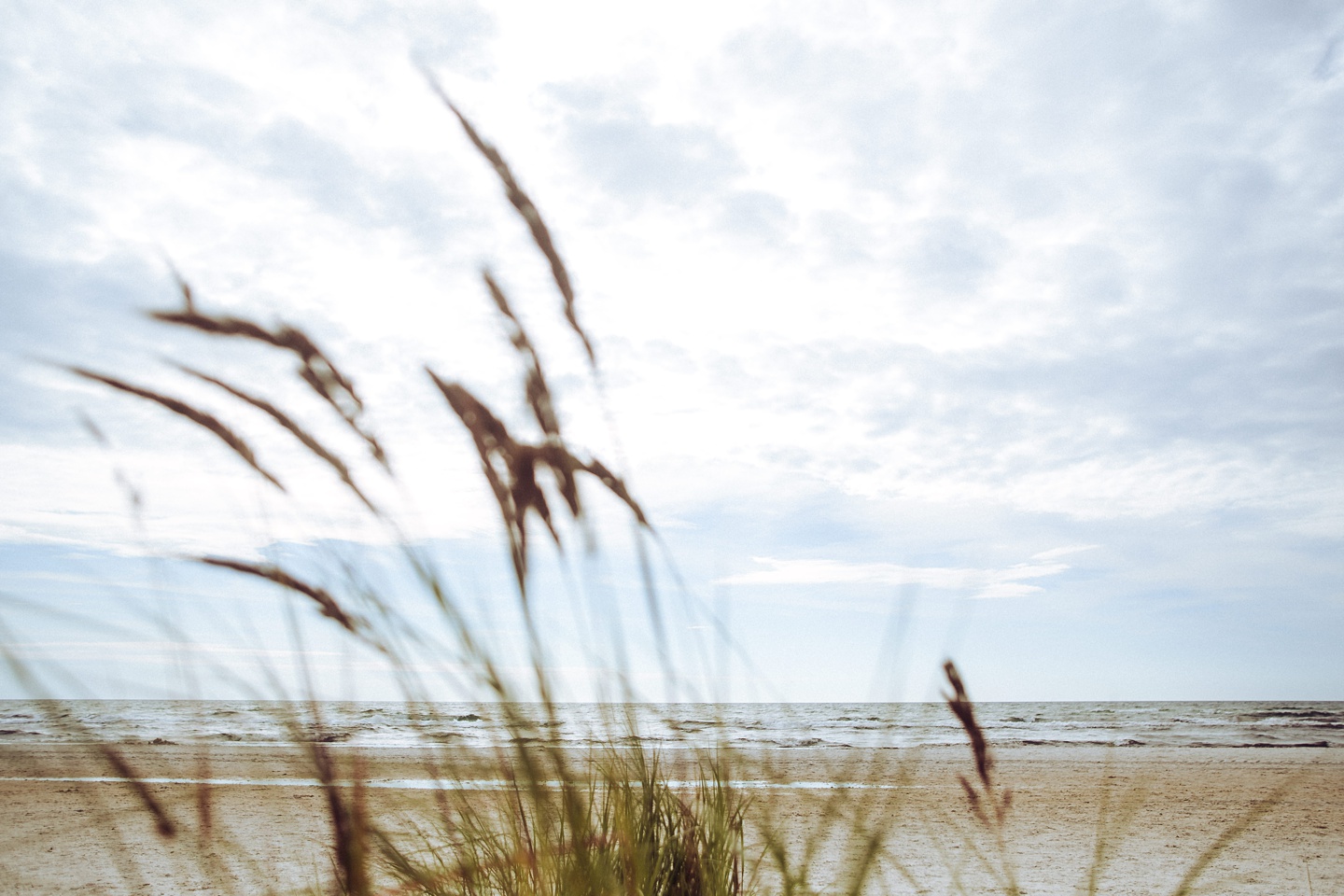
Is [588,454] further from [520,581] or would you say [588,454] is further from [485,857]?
[485,857]

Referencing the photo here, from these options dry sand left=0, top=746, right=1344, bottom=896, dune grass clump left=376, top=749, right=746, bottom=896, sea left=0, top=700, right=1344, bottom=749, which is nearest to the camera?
sea left=0, top=700, right=1344, bottom=749

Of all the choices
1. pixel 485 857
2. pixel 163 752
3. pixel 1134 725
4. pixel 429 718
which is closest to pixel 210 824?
pixel 429 718

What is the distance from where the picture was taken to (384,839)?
141 centimetres

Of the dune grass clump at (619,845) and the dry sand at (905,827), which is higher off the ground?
the dune grass clump at (619,845)

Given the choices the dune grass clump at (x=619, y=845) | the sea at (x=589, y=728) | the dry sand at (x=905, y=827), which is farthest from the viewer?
the dry sand at (x=905, y=827)

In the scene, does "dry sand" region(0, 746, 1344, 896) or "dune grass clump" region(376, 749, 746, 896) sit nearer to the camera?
"dune grass clump" region(376, 749, 746, 896)

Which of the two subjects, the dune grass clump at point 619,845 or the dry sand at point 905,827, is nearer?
the dune grass clump at point 619,845

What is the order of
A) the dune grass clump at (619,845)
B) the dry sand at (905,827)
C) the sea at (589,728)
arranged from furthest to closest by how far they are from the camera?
the dry sand at (905,827), the dune grass clump at (619,845), the sea at (589,728)

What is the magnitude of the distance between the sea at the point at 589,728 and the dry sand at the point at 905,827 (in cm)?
14

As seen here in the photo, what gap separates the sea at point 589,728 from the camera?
42.0 inches

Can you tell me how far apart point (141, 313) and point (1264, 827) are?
8586 mm

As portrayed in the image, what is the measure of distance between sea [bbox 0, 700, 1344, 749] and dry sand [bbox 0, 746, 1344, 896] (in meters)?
0.14

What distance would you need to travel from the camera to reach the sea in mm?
1067

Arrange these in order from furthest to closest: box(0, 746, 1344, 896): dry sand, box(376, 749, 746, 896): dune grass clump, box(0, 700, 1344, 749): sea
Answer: box(0, 746, 1344, 896): dry sand → box(376, 749, 746, 896): dune grass clump → box(0, 700, 1344, 749): sea
